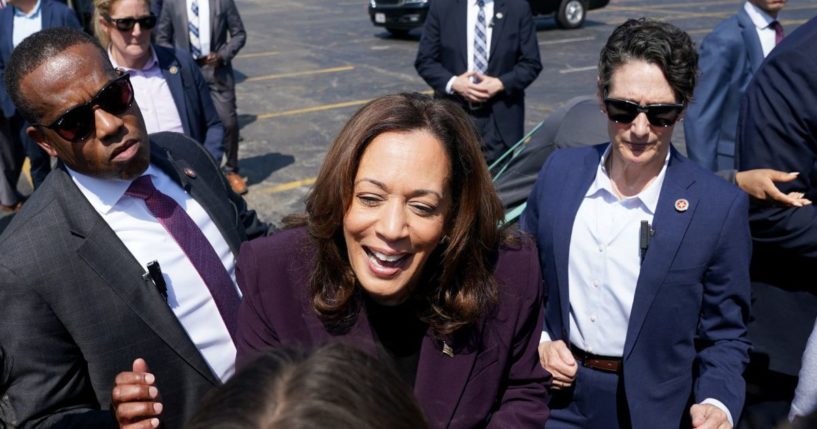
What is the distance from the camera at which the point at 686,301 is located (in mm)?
2625

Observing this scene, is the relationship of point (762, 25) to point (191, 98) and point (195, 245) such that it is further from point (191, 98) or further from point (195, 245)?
point (195, 245)

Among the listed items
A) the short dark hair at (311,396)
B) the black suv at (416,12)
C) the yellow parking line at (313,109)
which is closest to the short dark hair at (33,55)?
the short dark hair at (311,396)

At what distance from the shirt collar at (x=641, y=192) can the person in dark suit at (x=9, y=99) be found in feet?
16.7

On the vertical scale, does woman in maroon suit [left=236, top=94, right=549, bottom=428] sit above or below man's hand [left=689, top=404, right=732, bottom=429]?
above

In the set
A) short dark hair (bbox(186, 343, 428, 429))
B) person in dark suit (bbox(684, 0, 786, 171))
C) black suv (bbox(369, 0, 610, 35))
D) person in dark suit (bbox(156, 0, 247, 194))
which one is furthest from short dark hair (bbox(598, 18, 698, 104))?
black suv (bbox(369, 0, 610, 35))

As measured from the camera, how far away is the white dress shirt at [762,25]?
481 cm

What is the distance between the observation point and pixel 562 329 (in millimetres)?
2807

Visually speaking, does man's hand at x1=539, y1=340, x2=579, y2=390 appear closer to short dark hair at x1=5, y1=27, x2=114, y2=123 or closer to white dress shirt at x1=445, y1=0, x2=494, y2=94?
short dark hair at x1=5, y1=27, x2=114, y2=123

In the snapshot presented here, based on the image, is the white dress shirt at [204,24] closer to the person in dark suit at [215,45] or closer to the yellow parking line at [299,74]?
the person in dark suit at [215,45]

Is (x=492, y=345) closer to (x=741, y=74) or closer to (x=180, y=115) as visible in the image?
(x=180, y=115)

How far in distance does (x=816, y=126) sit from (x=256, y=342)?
80.6 inches

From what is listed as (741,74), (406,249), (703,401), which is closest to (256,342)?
(406,249)

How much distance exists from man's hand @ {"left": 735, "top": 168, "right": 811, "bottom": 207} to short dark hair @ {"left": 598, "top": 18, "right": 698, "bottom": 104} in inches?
16.9

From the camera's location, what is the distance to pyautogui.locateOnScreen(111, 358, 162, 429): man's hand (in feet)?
6.68
